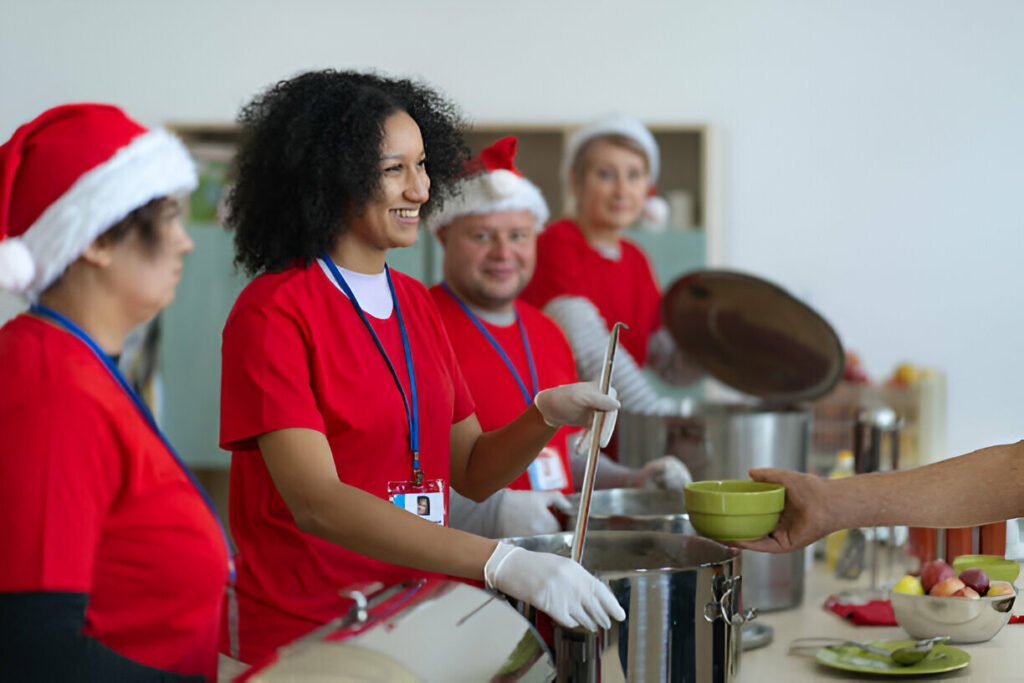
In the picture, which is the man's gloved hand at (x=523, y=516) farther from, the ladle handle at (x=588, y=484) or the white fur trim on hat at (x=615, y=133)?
the white fur trim on hat at (x=615, y=133)

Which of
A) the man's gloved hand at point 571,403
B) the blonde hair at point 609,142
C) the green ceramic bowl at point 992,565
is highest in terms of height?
the blonde hair at point 609,142

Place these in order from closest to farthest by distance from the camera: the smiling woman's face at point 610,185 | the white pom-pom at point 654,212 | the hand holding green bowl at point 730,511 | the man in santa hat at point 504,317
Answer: the hand holding green bowl at point 730,511 < the man in santa hat at point 504,317 < the smiling woman's face at point 610,185 < the white pom-pom at point 654,212

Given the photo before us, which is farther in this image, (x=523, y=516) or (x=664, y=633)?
(x=523, y=516)

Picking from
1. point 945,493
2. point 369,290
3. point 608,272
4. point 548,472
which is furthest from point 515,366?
point 608,272

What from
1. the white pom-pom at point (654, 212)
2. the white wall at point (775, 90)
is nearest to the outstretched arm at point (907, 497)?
the white pom-pom at point (654, 212)

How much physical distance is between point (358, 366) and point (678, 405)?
4.25 feet

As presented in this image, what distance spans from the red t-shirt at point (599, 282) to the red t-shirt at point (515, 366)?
44cm

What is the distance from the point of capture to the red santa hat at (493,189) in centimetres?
180

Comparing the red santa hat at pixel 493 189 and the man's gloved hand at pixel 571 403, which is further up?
the red santa hat at pixel 493 189

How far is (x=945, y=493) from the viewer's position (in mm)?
1524

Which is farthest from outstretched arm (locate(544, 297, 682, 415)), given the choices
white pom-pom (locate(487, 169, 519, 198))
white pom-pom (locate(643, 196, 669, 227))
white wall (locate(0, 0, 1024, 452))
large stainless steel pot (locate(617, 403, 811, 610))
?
white wall (locate(0, 0, 1024, 452))

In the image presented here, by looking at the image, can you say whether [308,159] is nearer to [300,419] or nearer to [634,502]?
[300,419]

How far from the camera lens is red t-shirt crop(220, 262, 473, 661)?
1123mm

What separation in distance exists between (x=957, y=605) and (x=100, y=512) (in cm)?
114
